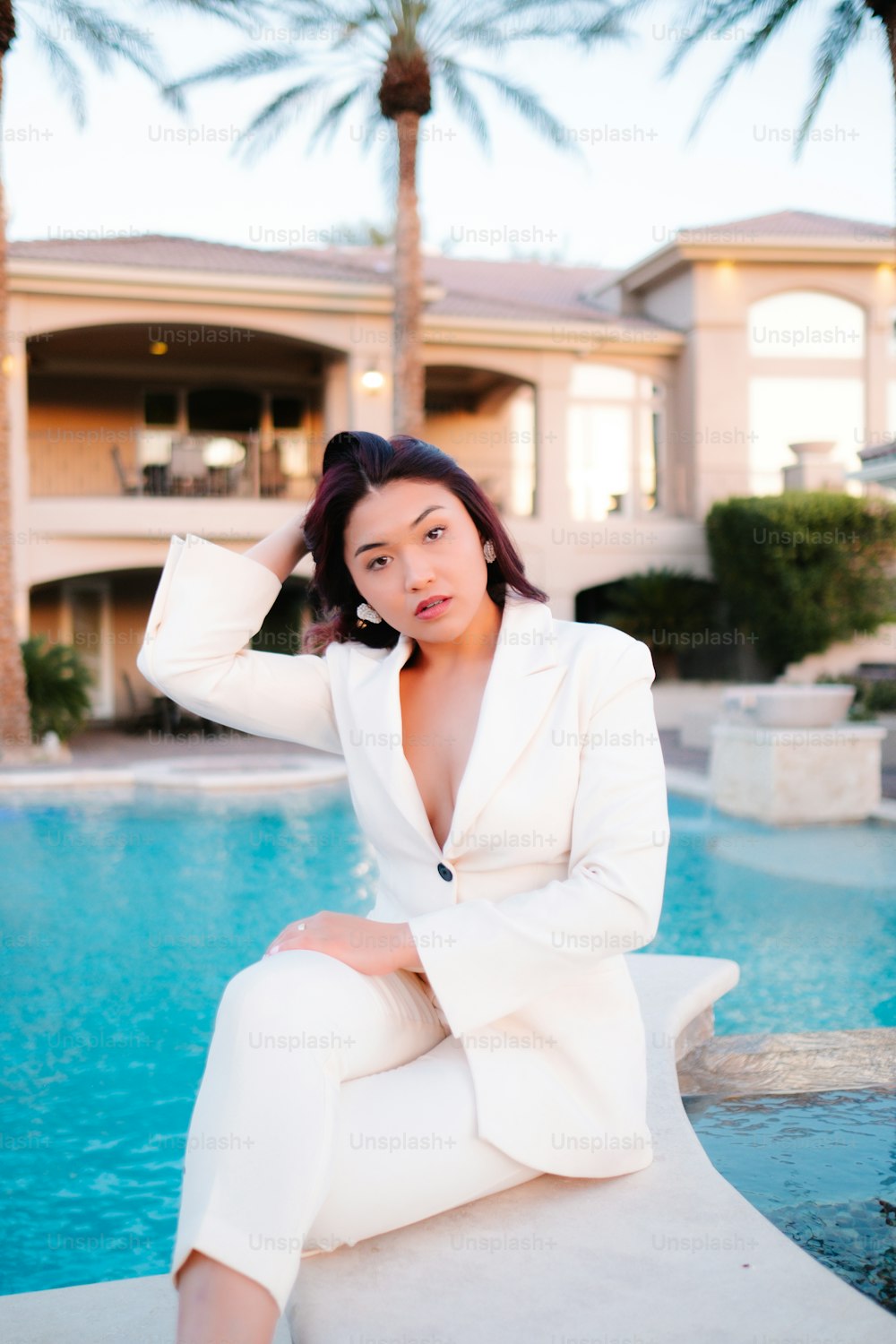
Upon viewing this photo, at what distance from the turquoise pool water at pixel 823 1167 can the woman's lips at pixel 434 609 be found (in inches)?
56.2

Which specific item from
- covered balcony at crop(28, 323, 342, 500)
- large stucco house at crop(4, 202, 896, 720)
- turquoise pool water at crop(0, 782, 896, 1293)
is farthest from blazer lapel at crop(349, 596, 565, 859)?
covered balcony at crop(28, 323, 342, 500)

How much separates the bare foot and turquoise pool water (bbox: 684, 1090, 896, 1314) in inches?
46.7

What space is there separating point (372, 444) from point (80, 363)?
60.6 feet

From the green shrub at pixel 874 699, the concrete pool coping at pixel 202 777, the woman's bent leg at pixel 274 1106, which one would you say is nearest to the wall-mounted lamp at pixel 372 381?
the concrete pool coping at pixel 202 777

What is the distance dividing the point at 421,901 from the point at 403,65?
50.9 ft

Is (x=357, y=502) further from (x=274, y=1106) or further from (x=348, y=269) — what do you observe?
(x=348, y=269)

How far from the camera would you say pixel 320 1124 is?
1.73 metres

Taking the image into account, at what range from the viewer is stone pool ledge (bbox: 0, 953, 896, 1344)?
1.70 m

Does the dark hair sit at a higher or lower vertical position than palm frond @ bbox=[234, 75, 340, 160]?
lower

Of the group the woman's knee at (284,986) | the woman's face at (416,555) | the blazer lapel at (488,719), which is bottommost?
the woman's knee at (284,986)

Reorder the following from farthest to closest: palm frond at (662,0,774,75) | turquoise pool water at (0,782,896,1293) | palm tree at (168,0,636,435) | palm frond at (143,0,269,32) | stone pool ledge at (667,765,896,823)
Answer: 1. palm tree at (168,0,636,435)
2. palm frond at (143,0,269,32)
3. palm frond at (662,0,774,75)
4. stone pool ledge at (667,765,896,823)
5. turquoise pool water at (0,782,896,1293)

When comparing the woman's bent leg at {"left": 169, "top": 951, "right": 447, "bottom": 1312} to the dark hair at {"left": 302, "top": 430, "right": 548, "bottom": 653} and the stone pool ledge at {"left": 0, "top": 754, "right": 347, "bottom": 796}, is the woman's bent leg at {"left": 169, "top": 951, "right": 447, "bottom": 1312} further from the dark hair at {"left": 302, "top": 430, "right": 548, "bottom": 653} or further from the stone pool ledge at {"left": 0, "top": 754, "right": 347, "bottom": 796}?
the stone pool ledge at {"left": 0, "top": 754, "right": 347, "bottom": 796}

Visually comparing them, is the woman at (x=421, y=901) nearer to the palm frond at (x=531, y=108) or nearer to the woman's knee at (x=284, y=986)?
the woman's knee at (x=284, y=986)

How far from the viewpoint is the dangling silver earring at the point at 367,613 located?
252 cm
